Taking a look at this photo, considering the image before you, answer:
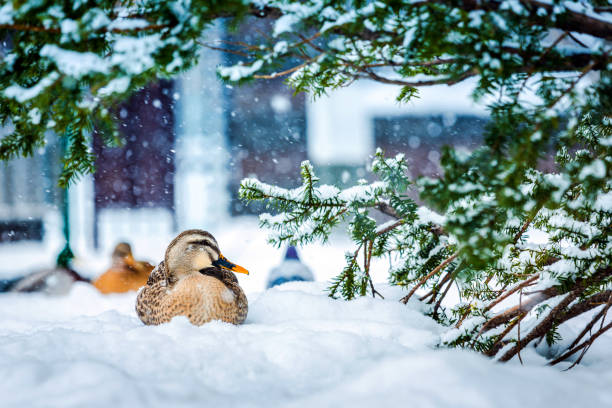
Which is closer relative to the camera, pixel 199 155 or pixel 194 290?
pixel 194 290

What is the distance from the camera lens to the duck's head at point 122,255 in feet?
9.27

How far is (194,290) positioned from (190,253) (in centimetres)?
22

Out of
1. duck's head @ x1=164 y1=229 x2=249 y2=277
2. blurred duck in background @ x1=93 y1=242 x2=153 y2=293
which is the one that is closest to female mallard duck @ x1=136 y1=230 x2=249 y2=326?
duck's head @ x1=164 y1=229 x2=249 y2=277

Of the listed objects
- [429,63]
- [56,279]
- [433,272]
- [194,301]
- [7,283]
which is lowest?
[7,283]

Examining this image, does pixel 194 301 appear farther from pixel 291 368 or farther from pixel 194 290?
pixel 291 368

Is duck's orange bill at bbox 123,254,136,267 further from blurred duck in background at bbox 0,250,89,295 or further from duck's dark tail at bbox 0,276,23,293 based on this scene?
duck's dark tail at bbox 0,276,23,293

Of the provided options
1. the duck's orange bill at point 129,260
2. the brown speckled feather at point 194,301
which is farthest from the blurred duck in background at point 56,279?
the brown speckled feather at point 194,301

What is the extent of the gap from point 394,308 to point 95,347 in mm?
861

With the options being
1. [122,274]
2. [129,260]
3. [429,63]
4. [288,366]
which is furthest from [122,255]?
[429,63]

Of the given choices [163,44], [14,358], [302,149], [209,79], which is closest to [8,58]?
[163,44]

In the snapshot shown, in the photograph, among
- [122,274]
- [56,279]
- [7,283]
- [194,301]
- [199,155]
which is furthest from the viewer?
[199,155]

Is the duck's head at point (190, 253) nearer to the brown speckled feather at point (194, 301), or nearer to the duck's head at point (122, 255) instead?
the brown speckled feather at point (194, 301)

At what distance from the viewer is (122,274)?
106 inches

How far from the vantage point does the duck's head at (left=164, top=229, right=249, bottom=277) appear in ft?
5.25
